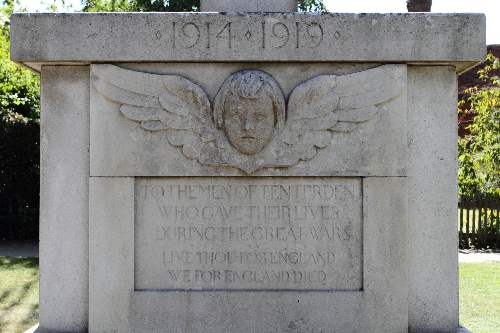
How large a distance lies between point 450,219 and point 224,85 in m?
1.66

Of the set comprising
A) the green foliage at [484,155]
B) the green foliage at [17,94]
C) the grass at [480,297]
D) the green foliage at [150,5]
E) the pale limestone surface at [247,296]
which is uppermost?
the green foliage at [150,5]

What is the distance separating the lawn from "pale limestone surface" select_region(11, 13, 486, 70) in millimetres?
3357

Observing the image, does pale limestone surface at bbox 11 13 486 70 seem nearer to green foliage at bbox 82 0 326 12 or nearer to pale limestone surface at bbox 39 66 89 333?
pale limestone surface at bbox 39 66 89 333

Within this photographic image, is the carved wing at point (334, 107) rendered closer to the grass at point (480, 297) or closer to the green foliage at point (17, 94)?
the grass at point (480, 297)

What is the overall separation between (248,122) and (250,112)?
70 millimetres

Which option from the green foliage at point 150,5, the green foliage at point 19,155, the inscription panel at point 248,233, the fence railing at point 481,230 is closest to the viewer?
the inscription panel at point 248,233

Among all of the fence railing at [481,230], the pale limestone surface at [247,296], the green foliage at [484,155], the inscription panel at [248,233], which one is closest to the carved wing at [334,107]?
the inscription panel at [248,233]

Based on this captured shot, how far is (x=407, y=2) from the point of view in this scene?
56.8 feet

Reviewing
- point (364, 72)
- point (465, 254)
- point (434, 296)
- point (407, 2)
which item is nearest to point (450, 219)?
point (434, 296)

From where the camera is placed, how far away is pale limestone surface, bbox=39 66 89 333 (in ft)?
12.5

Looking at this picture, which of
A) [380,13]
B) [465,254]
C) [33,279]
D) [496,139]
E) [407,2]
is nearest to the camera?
[380,13]

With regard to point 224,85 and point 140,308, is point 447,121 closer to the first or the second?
point 224,85

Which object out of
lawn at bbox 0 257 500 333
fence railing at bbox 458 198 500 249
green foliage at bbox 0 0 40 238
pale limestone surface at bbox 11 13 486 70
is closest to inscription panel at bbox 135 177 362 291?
pale limestone surface at bbox 11 13 486 70

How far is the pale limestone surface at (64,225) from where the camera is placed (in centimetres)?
380
